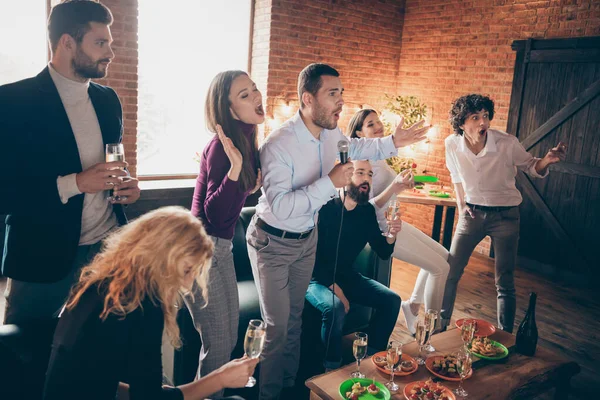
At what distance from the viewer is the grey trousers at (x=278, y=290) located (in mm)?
2400

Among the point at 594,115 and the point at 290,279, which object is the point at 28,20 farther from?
the point at 594,115

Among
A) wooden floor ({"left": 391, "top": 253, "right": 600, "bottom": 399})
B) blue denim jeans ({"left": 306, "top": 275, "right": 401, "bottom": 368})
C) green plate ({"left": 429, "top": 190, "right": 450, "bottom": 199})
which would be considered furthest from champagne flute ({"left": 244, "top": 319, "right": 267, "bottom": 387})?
green plate ({"left": 429, "top": 190, "right": 450, "bottom": 199})

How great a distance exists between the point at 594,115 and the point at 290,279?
402 centimetres

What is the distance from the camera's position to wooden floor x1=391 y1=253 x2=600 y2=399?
10.9 feet

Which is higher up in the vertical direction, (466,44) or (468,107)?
(466,44)

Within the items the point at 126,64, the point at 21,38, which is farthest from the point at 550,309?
the point at 21,38

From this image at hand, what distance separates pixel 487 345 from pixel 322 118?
1359mm

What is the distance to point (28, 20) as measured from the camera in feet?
15.3

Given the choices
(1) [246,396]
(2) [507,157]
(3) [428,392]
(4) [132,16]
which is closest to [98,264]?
(3) [428,392]

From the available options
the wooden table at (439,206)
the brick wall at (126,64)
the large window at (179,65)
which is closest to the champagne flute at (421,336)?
the wooden table at (439,206)

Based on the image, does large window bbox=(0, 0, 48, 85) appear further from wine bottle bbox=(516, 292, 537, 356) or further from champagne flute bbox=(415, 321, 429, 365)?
wine bottle bbox=(516, 292, 537, 356)

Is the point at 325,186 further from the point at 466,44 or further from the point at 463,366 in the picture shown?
the point at 466,44

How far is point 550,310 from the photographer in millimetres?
4242

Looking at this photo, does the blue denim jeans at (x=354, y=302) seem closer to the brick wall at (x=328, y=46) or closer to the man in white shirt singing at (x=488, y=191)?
the man in white shirt singing at (x=488, y=191)
